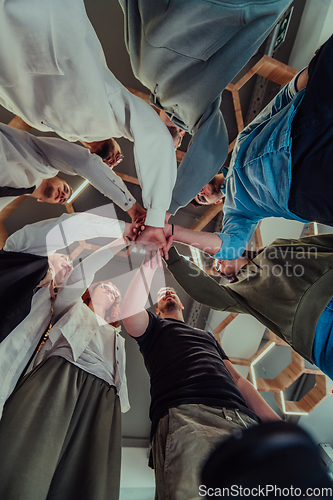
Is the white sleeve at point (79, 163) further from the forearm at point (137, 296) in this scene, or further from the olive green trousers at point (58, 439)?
the olive green trousers at point (58, 439)

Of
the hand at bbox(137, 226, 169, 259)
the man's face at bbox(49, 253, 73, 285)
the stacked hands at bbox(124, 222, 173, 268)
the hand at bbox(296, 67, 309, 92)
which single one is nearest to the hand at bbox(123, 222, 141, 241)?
the stacked hands at bbox(124, 222, 173, 268)

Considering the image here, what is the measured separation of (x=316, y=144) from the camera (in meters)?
0.87

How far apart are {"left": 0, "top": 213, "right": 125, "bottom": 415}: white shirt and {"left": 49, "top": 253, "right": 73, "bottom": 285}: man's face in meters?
0.57

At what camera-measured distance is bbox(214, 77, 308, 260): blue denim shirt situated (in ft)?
3.17

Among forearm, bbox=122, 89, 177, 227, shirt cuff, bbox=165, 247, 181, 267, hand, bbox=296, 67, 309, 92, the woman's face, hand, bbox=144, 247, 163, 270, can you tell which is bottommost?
the woman's face

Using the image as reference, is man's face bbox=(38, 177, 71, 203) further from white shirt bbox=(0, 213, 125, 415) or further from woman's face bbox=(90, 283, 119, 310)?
woman's face bbox=(90, 283, 119, 310)

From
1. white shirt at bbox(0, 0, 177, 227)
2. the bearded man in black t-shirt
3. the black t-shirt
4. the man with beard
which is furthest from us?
the black t-shirt

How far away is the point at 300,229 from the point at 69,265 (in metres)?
2.44

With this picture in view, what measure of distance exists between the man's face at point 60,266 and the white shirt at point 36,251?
57 centimetres

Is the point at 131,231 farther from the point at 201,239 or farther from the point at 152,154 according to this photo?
the point at 152,154

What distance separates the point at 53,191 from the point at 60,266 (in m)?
0.67

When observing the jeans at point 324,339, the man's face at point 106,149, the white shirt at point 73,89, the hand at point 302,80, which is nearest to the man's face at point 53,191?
the man's face at point 106,149

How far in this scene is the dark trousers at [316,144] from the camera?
81 centimetres

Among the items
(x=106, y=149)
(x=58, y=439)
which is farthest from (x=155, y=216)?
(x=106, y=149)
